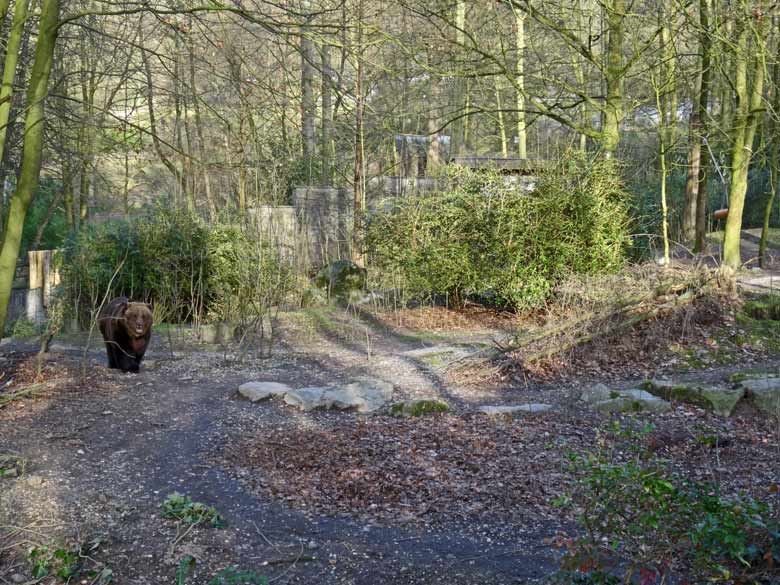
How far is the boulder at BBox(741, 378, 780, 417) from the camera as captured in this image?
19.9 feet

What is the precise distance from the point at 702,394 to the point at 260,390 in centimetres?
380

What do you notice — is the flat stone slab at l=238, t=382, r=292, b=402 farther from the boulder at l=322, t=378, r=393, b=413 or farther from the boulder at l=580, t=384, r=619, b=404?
the boulder at l=580, t=384, r=619, b=404

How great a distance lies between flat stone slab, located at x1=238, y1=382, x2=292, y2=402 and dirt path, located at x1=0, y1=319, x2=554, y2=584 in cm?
12

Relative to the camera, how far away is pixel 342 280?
13898 millimetres

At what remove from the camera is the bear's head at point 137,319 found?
8.01 metres

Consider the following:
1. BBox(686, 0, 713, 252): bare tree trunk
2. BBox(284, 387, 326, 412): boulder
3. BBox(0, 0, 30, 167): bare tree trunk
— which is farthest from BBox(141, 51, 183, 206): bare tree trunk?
BBox(686, 0, 713, 252): bare tree trunk

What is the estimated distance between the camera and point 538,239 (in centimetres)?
1160

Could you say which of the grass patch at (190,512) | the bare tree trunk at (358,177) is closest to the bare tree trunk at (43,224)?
the bare tree trunk at (358,177)

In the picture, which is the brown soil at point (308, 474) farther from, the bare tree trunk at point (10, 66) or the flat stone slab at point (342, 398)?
the bare tree trunk at point (10, 66)

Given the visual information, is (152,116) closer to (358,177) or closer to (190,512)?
(358,177)

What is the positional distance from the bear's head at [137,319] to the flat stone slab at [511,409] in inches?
142

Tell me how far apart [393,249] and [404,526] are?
8590 mm

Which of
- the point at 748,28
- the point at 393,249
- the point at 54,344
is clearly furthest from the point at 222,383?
the point at 748,28

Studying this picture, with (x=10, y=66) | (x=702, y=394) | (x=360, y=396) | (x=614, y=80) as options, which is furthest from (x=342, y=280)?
(x=702, y=394)
